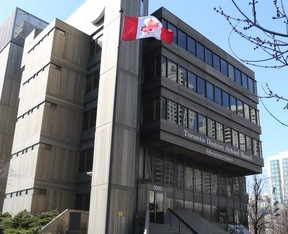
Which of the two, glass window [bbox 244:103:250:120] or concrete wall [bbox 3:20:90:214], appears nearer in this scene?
concrete wall [bbox 3:20:90:214]

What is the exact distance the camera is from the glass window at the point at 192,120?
108 feet

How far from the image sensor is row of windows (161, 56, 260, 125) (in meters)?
32.9

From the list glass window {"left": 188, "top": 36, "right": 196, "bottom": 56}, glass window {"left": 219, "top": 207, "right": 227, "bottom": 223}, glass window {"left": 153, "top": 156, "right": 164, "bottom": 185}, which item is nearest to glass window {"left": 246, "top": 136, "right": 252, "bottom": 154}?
glass window {"left": 219, "top": 207, "right": 227, "bottom": 223}

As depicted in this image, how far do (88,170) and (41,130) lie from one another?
17.9ft

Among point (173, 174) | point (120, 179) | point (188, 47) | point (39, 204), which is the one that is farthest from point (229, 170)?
point (39, 204)

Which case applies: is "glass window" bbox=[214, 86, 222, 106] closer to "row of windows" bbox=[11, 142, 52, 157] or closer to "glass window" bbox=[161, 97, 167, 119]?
"glass window" bbox=[161, 97, 167, 119]

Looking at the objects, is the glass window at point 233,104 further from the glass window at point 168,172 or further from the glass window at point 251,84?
the glass window at point 168,172

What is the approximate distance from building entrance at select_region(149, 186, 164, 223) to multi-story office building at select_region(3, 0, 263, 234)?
85mm

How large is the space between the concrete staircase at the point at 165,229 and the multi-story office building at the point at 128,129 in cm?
78

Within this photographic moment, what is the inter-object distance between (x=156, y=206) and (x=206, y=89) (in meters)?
12.8

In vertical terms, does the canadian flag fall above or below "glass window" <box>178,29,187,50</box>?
below

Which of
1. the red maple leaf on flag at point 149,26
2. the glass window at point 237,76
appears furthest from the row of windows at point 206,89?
the red maple leaf on flag at point 149,26

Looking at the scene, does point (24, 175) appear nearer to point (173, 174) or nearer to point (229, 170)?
point (173, 174)

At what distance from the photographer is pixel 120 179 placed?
2745 centimetres
